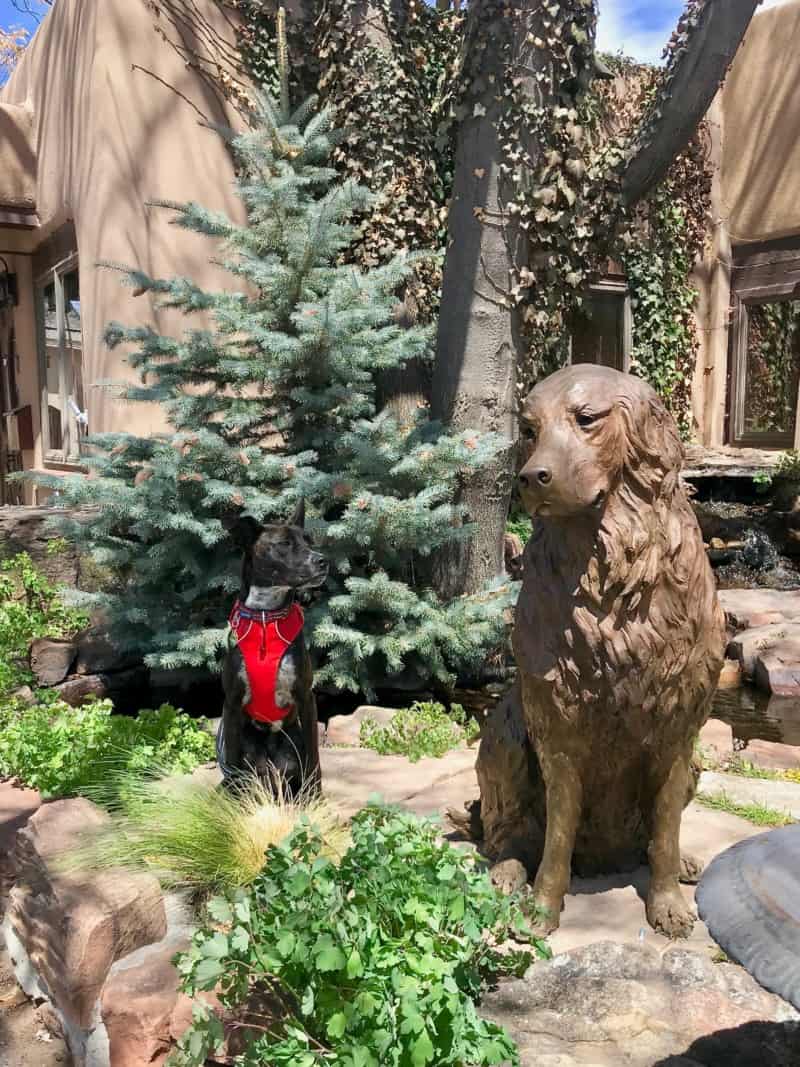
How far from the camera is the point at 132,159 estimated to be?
739 cm

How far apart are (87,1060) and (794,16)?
13.7m

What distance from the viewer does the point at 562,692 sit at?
7.73ft

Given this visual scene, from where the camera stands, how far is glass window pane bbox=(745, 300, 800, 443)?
42.2 ft

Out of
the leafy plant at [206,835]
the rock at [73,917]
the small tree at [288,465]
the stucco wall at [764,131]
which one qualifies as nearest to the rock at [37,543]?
the small tree at [288,465]

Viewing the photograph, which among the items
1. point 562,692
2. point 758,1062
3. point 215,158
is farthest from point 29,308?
point 758,1062

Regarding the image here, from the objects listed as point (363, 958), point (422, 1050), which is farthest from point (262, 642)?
point (422, 1050)

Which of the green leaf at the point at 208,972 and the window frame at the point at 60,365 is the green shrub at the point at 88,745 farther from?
the window frame at the point at 60,365

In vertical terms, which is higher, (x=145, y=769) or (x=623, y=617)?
(x=623, y=617)

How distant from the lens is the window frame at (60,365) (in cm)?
878

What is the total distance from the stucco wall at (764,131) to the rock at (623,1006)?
1187cm

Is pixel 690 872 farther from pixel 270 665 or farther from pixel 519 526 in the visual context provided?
pixel 519 526

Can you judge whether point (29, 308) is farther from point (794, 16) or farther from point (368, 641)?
point (794, 16)

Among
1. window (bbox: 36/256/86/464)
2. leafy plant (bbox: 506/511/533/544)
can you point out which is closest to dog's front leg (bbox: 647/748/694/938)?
leafy plant (bbox: 506/511/533/544)

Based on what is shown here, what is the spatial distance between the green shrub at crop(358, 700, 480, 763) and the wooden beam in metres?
3.84
